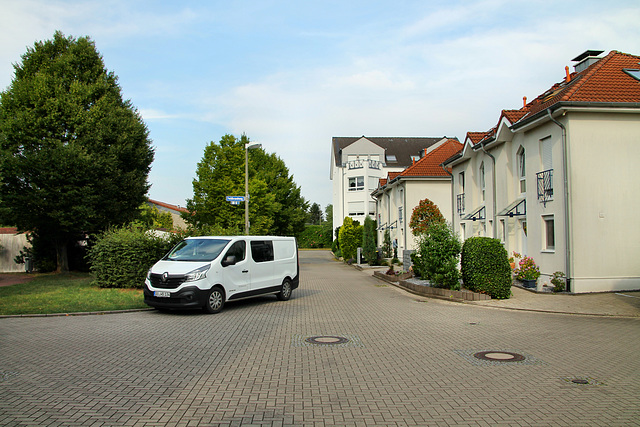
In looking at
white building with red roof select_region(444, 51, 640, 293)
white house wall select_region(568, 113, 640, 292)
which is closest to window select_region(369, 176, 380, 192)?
white building with red roof select_region(444, 51, 640, 293)

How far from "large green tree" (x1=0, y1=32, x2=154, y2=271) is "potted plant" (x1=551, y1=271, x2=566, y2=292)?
60.1ft

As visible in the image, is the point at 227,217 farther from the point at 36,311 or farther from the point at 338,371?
the point at 338,371

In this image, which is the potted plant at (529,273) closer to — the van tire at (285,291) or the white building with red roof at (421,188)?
the van tire at (285,291)

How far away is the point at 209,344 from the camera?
8438 millimetres

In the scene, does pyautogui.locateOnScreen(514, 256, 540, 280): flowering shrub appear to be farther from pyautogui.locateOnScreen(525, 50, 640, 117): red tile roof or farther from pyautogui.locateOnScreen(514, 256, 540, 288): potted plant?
pyautogui.locateOnScreen(525, 50, 640, 117): red tile roof

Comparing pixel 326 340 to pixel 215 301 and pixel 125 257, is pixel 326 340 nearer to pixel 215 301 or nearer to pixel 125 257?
pixel 215 301

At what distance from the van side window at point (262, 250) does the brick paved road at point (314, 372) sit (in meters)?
2.93

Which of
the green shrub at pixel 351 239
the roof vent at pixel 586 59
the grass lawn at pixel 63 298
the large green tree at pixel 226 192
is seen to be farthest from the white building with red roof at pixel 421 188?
the grass lawn at pixel 63 298

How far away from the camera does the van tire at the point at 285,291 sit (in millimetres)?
15512

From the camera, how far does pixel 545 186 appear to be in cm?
1678

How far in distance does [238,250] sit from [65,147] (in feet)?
38.7

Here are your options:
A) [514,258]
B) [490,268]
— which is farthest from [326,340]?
[514,258]

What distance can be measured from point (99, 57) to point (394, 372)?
23.1 meters

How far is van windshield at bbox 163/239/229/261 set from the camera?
12.9 metres
